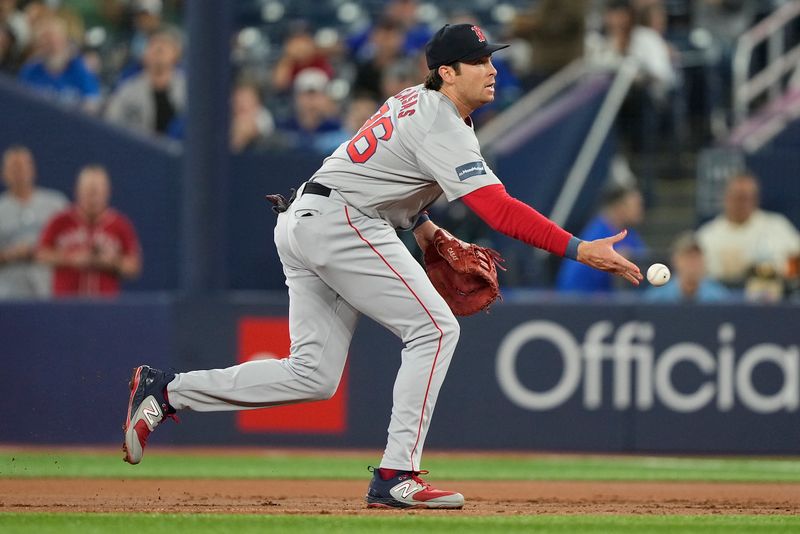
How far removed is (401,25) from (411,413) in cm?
880

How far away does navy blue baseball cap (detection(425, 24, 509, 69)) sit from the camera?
5.96 m

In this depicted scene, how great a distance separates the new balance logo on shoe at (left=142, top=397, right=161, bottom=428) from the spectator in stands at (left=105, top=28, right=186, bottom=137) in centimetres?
699

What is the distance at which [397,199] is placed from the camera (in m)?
6.09

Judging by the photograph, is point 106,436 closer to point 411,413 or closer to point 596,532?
point 411,413

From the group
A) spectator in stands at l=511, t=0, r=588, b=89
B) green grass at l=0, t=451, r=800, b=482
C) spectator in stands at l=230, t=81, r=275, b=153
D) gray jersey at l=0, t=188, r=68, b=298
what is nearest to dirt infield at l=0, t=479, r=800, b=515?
green grass at l=0, t=451, r=800, b=482

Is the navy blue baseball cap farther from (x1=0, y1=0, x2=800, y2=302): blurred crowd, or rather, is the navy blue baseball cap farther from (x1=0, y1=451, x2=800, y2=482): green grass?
(x1=0, y1=0, x2=800, y2=302): blurred crowd

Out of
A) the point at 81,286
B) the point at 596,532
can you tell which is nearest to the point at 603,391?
the point at 81,286

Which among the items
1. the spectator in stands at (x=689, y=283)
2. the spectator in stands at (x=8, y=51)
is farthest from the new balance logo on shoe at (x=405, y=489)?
the spectator in stands at (x=8, y=51)

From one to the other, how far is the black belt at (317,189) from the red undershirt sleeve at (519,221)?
649mm

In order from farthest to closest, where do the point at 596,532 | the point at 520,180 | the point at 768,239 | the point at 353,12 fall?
the point at 353,12, the point at 520,180, the point at 768,239, the point at 596,532

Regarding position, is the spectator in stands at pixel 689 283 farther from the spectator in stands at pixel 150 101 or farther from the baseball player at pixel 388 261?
the spectator in stands at pixel 150 101

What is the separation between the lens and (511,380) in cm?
1028

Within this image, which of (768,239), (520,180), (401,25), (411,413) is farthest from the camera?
(401,25)

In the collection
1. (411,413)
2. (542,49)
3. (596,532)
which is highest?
(542,49)
